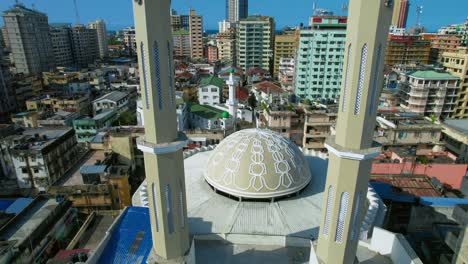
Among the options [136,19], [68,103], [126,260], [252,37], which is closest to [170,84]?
[136,19]

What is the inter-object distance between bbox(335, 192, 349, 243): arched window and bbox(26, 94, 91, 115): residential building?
55.4 meters

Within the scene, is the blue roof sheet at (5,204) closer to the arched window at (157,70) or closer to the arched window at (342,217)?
the arched window at (157,70)

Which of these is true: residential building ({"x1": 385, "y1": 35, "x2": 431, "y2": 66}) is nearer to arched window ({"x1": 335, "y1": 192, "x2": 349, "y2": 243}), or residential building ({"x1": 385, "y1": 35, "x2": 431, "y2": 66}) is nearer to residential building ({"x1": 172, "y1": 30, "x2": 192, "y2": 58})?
residential building ({"x1": 172, "y1": 30, "x2": 192, "y2": 58})

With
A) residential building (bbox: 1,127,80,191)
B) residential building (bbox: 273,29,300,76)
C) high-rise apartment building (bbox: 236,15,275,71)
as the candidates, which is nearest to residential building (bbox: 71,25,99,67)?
high-rise apartment building (bbox: 236,15,275,71)

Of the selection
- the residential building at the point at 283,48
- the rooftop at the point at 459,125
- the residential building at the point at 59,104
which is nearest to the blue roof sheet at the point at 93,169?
the residential building at the point at 59,104

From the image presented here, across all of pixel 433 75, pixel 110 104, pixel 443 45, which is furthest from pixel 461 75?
pixel 110 104

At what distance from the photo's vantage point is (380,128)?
39500 millimetres

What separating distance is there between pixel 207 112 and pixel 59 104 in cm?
2952

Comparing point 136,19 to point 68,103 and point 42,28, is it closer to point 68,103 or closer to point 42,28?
point 68,103

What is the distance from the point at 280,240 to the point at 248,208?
130 inches

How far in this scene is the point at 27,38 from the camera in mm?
83188

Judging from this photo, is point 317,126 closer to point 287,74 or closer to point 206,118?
point 206,118

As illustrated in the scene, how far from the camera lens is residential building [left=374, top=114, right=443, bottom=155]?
38.2 meters

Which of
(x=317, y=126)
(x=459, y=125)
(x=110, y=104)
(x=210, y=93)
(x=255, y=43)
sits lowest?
(x=459, y=125)
